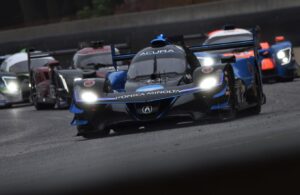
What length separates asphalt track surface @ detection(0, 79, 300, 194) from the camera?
6.72 meters

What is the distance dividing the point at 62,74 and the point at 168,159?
12438 mm

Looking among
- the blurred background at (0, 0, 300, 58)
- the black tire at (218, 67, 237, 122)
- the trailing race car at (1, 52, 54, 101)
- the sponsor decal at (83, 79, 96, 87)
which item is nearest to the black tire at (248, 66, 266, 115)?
the black tire at (218, 67, 237, 122)

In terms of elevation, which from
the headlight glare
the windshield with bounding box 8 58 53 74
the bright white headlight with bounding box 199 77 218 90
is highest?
the bright white headlight with bounding box 199 77 218 90

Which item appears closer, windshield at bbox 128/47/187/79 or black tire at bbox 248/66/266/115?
windshield at bbox 128/47/187/79

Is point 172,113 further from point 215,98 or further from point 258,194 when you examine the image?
point 258,194

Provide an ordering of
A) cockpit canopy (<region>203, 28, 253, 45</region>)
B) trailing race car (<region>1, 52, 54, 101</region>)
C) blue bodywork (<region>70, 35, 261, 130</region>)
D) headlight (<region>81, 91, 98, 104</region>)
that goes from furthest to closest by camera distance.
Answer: trailing race car (<region>1, 52, 54, 101</region>) < cockpit canopy (<region>203, 28, 253, 45</region>) < headlight (<region>81, 91, 98, 104</region>) < blue bodywork (<region>70, 35, 261, 130</region>)

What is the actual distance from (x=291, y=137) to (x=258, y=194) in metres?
3.26

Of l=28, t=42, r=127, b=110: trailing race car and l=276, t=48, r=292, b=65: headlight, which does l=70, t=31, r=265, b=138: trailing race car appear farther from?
l=276, t=48, r=292, b=65: headlight

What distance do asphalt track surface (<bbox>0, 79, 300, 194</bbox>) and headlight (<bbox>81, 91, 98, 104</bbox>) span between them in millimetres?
514

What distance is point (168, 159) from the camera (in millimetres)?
8422

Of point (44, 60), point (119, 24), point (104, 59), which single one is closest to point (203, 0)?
point (119, 24)

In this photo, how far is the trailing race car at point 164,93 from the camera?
11961 mm

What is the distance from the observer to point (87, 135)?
12.7 meters

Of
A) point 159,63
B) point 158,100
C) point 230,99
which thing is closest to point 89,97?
point 158,100
